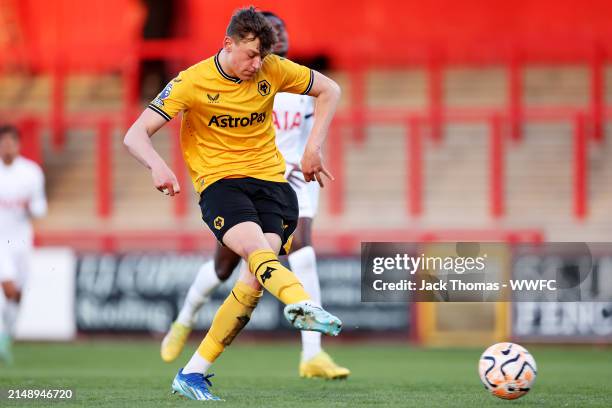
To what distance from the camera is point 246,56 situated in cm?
695

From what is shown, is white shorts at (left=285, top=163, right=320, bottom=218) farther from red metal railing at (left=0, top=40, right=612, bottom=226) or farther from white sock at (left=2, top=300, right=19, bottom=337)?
red metal railing at (left=0, top=40, right=612, bottom=226)

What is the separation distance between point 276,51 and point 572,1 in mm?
13089

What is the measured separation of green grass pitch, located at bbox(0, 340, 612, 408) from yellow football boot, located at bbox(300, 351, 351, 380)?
10 cm

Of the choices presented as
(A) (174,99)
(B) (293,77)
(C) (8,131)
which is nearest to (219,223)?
(A) (174,99)

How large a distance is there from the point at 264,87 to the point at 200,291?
2218 mm

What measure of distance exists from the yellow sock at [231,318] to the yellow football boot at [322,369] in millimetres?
1717

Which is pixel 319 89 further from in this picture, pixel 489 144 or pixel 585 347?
pixel 489 144

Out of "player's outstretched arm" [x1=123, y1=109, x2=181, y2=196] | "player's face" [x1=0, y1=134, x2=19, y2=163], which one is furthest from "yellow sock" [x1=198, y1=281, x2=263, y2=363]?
"player's face" [x1=0, y1=134, x2=19, y2=163]

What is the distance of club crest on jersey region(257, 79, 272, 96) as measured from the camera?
7240 millimetres

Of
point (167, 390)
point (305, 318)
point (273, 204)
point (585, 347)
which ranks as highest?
point (273, 204)

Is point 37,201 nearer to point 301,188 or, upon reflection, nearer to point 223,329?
point 301,188

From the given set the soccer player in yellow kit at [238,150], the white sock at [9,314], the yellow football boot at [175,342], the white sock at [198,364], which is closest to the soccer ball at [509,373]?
the soccer player in yellow kit at [238,150]

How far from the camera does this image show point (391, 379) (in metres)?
9.10

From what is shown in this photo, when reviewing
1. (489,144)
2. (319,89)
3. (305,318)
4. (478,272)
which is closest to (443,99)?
(489,144)
